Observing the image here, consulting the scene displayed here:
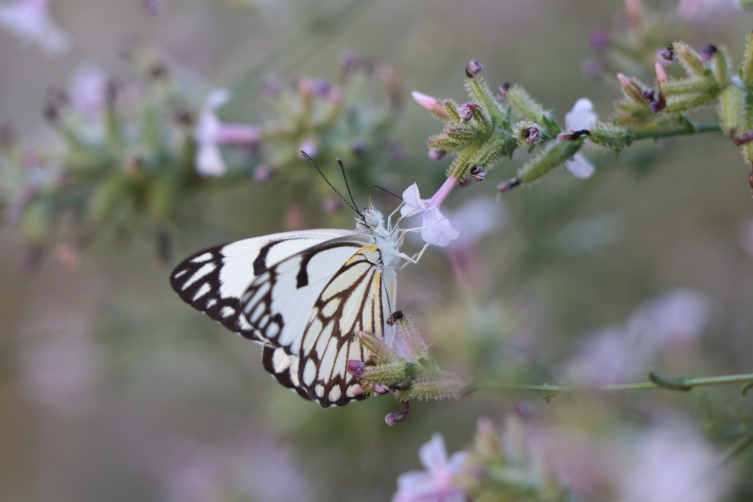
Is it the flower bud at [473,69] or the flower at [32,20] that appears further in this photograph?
the flower at [32,20]

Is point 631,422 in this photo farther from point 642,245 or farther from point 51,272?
point 51,272

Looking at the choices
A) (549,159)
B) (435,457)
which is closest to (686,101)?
(549,159)

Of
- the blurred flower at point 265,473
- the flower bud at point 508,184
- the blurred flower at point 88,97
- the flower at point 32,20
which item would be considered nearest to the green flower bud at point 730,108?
the flower bud at point 508,184

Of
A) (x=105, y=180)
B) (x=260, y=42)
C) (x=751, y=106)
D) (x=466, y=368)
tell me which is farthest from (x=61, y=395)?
(x=751, y=106)

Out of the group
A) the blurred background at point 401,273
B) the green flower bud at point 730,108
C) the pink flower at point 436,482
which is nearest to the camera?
the green flower bud at point 730,108

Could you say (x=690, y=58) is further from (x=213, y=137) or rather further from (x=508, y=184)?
(x=213, y=137)

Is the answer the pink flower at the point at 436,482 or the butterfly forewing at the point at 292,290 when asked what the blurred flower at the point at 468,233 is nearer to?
the butterfly forewing at the point at 292,290
